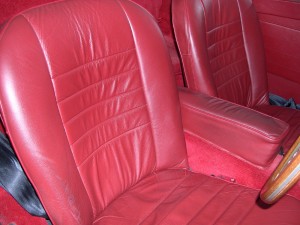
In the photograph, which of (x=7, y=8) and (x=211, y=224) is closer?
(x=211, y=224)

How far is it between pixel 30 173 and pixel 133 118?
441mm

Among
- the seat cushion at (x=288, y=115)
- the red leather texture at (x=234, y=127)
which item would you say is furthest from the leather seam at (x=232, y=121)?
the seat cushion at (x=288, y=115)

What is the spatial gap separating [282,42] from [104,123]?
1.34 meters

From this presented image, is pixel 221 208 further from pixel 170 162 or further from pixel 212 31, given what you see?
pixel 212 31

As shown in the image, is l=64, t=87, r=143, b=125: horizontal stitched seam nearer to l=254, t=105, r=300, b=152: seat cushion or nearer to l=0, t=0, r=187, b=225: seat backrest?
l=0, t=0, r=187, b=225: seat backrest

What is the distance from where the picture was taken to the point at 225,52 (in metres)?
1.69

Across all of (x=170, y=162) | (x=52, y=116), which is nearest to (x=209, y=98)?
(x=170, y=162)

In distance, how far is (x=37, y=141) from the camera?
0.90m

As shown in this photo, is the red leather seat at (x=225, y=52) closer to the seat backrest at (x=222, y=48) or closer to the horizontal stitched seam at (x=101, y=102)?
the seat backrest at (x=222, y=48)

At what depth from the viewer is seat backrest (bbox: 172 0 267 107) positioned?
4.73ft

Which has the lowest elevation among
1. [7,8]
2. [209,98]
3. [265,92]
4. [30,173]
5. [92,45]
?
[265,92]

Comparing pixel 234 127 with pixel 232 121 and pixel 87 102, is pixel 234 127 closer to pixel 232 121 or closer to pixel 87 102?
pixel 232 121

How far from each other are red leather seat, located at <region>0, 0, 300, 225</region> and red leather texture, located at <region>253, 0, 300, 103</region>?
3.39ft

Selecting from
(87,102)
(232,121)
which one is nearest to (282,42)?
(232,121)
